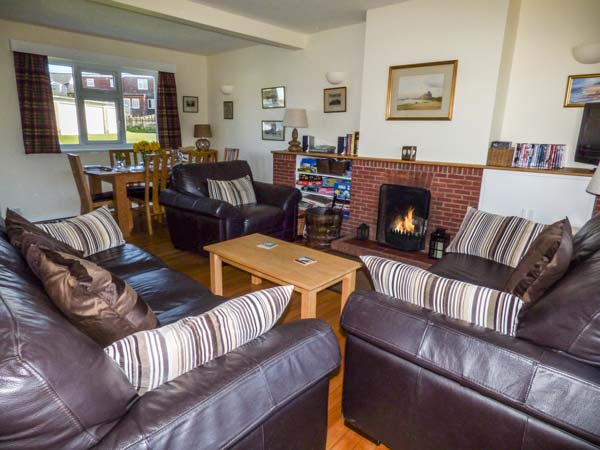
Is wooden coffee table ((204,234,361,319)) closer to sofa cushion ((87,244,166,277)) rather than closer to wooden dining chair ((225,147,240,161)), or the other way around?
sofa cushion ((87,244,166,277))

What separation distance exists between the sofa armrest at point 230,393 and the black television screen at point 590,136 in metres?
2.96

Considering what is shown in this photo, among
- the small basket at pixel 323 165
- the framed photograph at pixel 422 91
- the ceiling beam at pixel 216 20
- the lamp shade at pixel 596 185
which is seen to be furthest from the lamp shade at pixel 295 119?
the lamp shade at pixel 596 185

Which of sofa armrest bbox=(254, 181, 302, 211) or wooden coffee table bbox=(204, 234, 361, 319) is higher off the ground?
sofa armrest bbox=(254, 181, 302, 211)

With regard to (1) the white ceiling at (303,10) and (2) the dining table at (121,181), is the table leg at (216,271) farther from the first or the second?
(1) the white ceiling at (303,10)

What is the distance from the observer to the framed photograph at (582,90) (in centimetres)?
295

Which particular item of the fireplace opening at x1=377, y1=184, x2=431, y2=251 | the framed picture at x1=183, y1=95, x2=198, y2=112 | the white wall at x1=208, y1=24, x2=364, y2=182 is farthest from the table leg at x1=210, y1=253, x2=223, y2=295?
the framed picture at x1=183, y1=95, x2=198, y2=112

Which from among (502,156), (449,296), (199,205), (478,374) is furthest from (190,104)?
(478,374)

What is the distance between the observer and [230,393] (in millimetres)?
917

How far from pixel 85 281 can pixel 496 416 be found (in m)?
1.22

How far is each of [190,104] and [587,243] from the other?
236 inches

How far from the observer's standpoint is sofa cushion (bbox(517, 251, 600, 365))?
982 mm

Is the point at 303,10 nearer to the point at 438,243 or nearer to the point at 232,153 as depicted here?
the point at 232,153

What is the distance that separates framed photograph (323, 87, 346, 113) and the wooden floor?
2.46m

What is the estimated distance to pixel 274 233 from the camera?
12.4 ft
